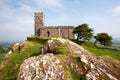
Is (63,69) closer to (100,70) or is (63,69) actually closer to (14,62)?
(100,70)

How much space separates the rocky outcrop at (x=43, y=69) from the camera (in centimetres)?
2195

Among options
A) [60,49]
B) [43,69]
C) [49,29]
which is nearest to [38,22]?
[49,29]

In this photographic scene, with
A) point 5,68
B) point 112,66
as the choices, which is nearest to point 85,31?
point 5,68

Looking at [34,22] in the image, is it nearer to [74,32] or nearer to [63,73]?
[74,32]

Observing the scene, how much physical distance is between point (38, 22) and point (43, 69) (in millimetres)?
63863

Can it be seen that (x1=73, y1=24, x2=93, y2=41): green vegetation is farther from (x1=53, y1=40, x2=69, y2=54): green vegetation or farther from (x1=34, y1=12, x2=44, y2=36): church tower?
(x1=53, y1=40, x2=69, y2=54): green vegetation

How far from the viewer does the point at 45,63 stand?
2383cm

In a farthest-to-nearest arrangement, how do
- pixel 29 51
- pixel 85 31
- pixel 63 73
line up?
pixel 85 31 < pixel 29 51 < pixel 63 73

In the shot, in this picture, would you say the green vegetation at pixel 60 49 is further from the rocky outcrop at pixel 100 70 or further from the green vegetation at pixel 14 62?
the green vegetation at pixel 14 62

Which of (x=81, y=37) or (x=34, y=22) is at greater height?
(x=34, y=22)

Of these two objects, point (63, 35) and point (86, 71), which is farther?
point (63, 35)

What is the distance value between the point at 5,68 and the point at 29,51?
783cm

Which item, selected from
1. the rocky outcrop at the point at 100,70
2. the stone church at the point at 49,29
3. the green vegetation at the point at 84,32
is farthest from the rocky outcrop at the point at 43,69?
the stone church at the point at 49,29

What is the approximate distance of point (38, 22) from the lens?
85.3 metres
